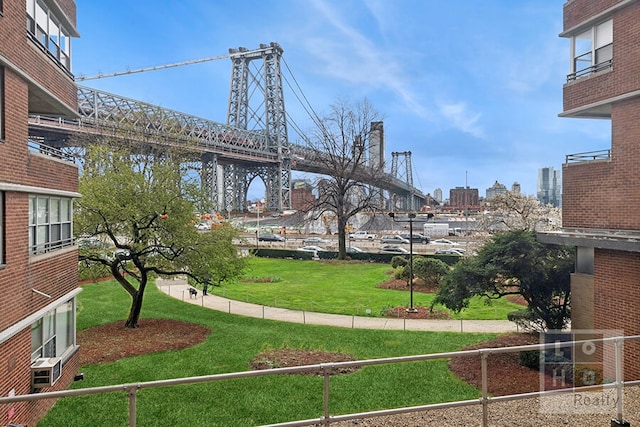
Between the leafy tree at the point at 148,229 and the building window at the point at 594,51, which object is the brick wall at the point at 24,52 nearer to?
the leafy tree at the point at 148,229

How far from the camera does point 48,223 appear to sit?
9562mm

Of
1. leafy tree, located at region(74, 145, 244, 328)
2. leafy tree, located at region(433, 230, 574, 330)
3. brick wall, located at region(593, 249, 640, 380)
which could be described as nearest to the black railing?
leafy tree, located at region(433, 230, 574, 330)

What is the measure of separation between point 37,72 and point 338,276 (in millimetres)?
23313

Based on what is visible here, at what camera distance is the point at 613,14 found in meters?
10.2

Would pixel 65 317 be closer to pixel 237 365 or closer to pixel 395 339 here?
pixel 237 365

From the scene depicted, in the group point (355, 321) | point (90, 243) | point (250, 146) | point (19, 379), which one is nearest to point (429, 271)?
point (355, 321)

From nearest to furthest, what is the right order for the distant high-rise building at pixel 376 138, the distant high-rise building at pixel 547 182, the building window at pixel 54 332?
the building window at pixel 54 332
the distant high-rise building at pixel 376 138
the distant high-rise building at pixel 547 182

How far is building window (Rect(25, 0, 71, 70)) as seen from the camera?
30.1ft

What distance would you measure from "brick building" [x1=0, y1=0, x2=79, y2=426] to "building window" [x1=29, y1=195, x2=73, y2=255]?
0.8 inches

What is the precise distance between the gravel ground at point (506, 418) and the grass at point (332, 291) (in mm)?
8952

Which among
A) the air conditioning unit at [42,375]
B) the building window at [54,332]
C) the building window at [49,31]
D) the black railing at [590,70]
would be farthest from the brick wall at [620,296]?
the building window at [49,31]

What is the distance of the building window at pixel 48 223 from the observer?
28.8 feet

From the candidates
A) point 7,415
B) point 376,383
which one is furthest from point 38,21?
point 376,383

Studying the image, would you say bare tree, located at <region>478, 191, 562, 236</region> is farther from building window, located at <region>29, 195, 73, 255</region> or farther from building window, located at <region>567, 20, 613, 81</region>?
building window, located at <region>29, 195, 73, 255</region>
